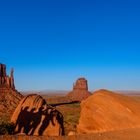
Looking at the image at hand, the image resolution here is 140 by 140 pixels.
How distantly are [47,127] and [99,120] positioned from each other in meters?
4.41

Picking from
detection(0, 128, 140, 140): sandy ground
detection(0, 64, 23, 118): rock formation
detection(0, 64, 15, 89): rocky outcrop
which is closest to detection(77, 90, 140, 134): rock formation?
detection(0, 128, 140, 140): sandy ground

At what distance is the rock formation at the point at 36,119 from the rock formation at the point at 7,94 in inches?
2171

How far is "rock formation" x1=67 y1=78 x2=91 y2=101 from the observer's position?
160 m

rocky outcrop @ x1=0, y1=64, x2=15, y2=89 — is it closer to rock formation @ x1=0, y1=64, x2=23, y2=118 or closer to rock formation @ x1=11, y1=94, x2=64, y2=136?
A: rock formation @ x1=0, y1=64, x2=23, y2=118

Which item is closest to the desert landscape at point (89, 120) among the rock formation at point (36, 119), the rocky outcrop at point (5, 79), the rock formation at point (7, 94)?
the rock formation at point (36, 119)

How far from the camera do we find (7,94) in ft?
308

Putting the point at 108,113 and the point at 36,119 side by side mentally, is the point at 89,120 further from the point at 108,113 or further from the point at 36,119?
the point at 36,119

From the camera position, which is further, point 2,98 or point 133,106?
point 2,98

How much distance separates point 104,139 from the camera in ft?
40.5

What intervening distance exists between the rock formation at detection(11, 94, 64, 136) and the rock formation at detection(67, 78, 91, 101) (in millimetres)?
134566

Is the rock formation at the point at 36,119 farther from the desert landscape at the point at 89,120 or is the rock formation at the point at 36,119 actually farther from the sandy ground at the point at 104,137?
the sandy ground at the point at 104,137

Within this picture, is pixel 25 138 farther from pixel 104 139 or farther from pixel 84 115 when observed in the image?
pixel 84 115

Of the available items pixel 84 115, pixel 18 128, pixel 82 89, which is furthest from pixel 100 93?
pixel 82 89

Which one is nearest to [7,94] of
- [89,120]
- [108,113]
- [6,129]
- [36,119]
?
[36,119]
